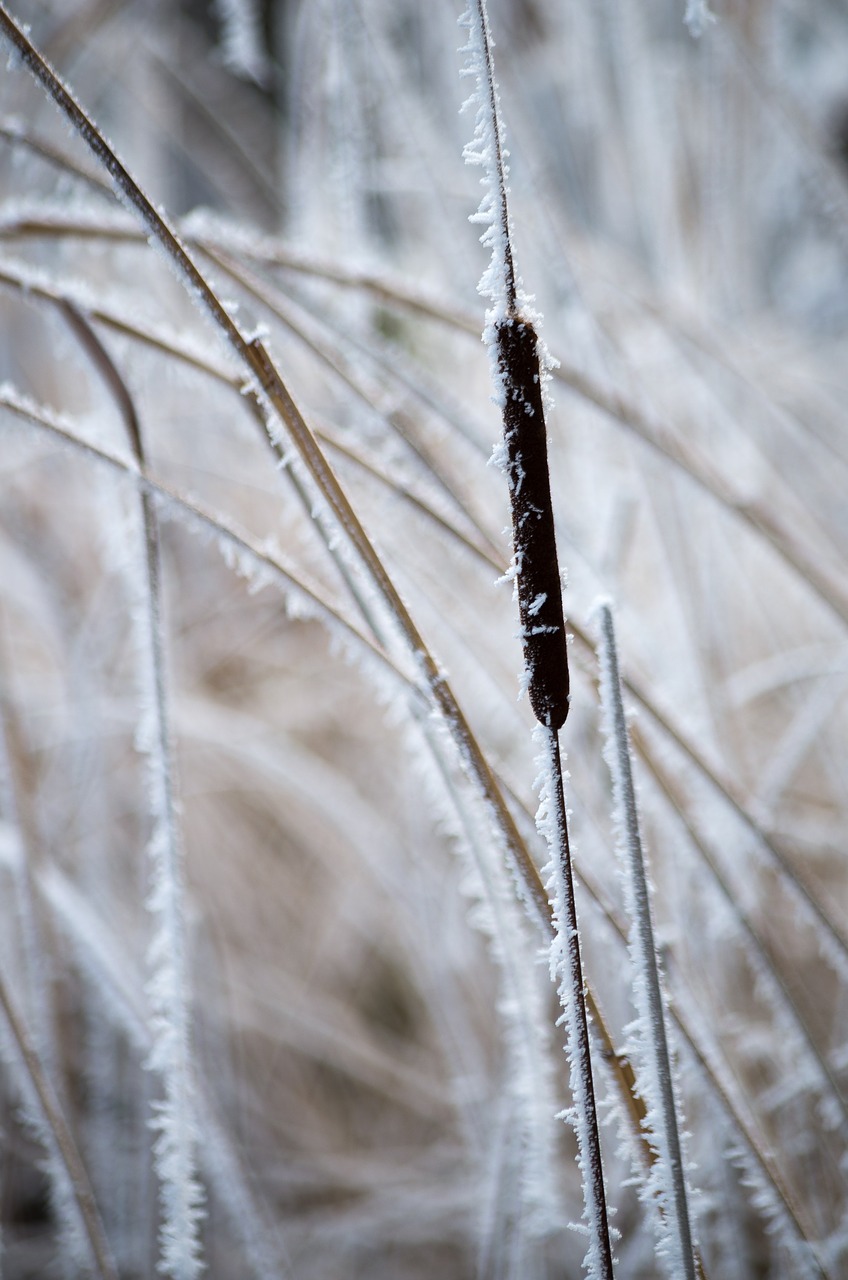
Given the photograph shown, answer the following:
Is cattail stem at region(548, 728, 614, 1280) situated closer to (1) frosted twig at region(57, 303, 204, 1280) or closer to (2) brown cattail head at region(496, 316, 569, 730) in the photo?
(2) brown cattail head at region(496, 316, 569, 730)

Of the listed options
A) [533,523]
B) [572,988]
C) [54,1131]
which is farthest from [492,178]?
[54,1131]

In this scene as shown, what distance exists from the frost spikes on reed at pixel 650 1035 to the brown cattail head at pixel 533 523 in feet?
0.10

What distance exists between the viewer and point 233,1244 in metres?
0.56

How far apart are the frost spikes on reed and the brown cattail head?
1.2 inches

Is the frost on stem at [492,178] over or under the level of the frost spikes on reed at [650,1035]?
over

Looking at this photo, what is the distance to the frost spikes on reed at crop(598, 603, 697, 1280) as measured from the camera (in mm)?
215

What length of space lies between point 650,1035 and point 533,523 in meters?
0.12

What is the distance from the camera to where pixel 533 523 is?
0.19m

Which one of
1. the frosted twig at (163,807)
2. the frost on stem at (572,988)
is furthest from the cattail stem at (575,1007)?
the frosted twig at (163,807)

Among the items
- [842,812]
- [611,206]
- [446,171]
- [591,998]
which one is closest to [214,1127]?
[591,998]

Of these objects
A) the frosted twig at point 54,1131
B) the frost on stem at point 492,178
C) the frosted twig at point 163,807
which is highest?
the frost on stem at point 492,178

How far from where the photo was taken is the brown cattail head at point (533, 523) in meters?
0.19

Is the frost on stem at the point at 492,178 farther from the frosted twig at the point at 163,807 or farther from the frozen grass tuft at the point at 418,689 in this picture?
the frosted twig at the point at 163,807

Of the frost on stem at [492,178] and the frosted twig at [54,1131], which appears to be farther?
the frosted twig at [54,1131]
